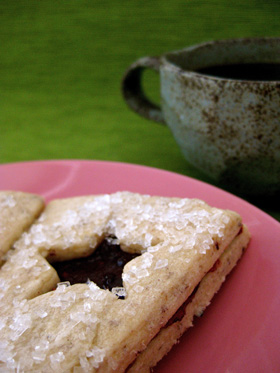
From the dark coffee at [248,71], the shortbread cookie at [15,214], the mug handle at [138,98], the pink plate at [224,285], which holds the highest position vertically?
the dark coffee at [248,71]

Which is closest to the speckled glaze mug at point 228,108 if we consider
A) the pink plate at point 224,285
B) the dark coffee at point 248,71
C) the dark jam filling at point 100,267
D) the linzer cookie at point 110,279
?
the dark coffee at point 248,71

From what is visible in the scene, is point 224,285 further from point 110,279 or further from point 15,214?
point 15,214

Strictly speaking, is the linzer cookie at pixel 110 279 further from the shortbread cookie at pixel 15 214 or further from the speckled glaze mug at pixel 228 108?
the speckled glaze mug at pixel 228 108

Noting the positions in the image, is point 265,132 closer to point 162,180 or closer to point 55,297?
point 162,180

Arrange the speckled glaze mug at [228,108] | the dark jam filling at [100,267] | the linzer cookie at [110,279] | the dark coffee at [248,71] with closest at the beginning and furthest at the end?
the linzer cookie at [110,279] < the dark jam filling at [100,267] < the speckled glaze mug at [228,108] < the dark coffee at [248,71]

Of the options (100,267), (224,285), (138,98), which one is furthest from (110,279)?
(138,98)

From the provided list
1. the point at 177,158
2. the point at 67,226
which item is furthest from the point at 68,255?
the point at 177,158

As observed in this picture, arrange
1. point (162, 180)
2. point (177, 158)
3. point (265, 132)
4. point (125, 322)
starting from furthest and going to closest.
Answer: point (177, 158) → point (162, 180) → point (265, 132) → point (125, 322)
